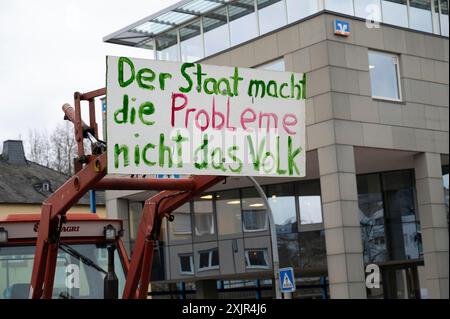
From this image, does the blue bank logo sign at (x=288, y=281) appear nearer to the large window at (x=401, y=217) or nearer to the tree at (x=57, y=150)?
the large window at (x=401, y=217)

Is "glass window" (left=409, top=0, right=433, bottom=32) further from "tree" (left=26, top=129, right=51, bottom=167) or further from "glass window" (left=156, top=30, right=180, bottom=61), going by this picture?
"tree" (left=26, top=129, right=51, bottom=167)

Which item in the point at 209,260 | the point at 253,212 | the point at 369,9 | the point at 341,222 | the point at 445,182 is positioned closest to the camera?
the point at 341,222

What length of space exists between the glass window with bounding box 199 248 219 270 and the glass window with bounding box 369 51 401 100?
8522 mm

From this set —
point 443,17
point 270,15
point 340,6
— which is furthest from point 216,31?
point 443,17

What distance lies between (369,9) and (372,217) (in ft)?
20.2

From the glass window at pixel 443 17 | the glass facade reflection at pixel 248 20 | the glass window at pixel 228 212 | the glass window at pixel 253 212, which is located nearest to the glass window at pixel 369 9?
the glass facade reflection at pixel 248 20

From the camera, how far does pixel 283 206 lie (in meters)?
27.1

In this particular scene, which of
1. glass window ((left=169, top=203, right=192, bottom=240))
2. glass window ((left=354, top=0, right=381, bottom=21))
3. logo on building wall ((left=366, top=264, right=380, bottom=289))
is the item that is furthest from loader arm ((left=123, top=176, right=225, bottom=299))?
glass window ((left=169, top=203, right=192, bottom=240))

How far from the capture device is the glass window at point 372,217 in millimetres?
24641

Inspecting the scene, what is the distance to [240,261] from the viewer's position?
27219mm

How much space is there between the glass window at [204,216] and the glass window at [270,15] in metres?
7.63

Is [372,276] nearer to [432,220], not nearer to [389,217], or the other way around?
[389,217]
